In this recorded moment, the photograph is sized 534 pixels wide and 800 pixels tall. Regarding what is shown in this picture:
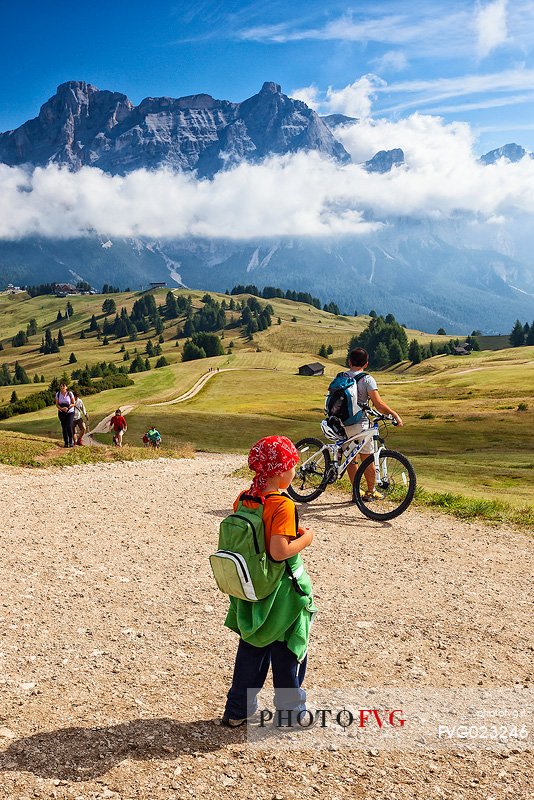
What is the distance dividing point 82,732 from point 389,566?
24.0 ft

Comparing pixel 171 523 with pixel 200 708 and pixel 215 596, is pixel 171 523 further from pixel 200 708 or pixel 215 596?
pixel 200 708

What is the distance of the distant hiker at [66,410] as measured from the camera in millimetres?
30281

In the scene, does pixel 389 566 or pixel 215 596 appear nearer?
pixel 215 596

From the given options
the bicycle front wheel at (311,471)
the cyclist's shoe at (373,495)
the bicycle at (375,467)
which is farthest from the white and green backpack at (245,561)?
the bicycle front wheel at (311,471)

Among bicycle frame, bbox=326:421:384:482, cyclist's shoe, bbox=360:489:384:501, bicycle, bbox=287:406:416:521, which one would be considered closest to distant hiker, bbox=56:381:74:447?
bicycle, bbox=287:406:416:521

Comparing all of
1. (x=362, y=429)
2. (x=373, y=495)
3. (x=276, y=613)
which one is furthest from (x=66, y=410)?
(x=276, y=613)

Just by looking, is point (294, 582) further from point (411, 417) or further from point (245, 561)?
point (411, 417)

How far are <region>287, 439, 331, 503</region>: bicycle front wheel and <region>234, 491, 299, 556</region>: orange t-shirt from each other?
10650mm

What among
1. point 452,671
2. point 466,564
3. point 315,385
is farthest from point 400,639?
point 315,385

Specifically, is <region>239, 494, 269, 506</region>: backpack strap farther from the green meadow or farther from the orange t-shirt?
the green meadow

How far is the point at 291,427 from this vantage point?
70812 millimetres

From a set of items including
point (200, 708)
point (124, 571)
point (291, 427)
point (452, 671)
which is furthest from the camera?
point (291, 427)

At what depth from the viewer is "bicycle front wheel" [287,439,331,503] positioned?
17.3 meters

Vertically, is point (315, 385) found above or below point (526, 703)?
above
